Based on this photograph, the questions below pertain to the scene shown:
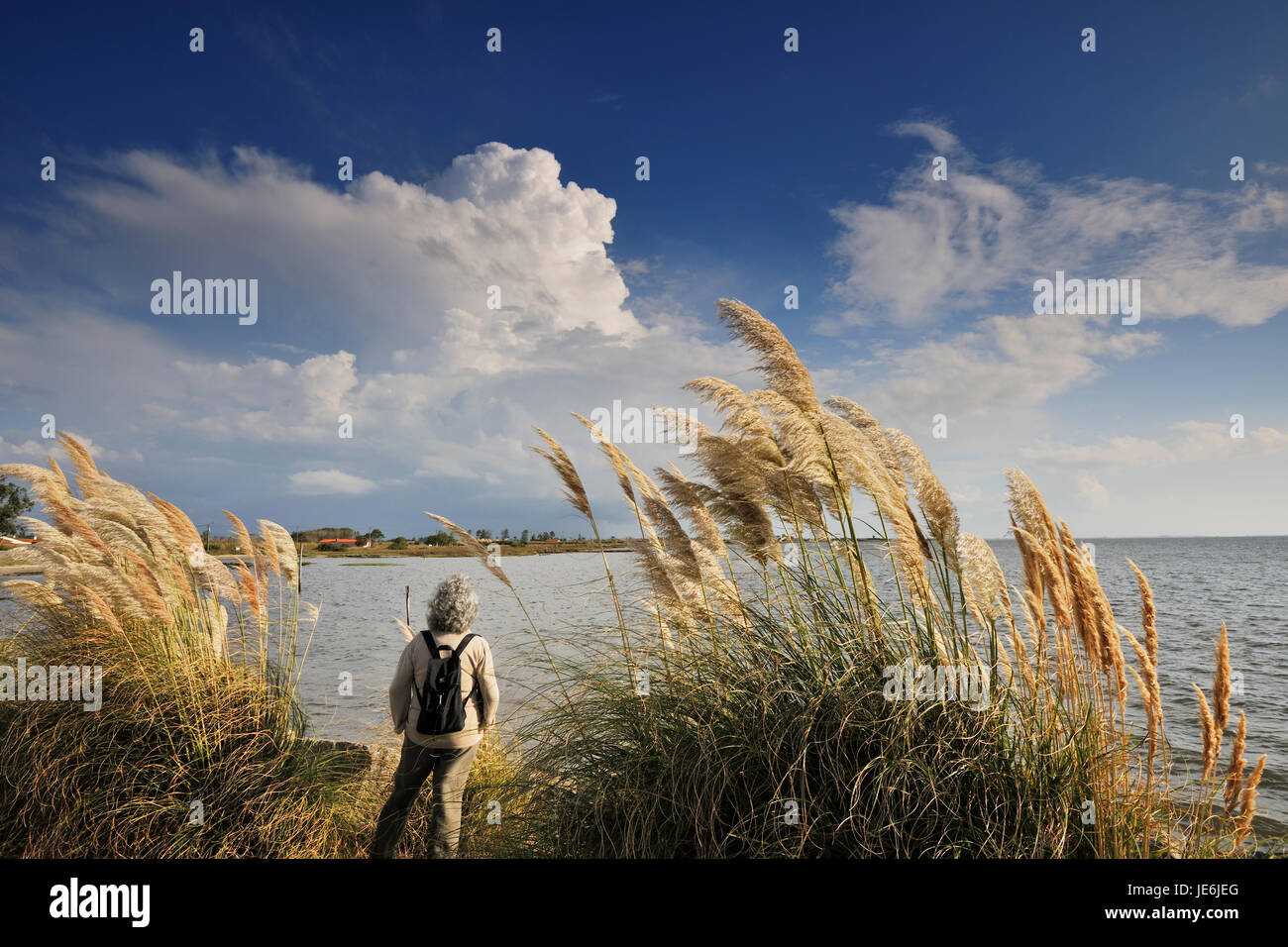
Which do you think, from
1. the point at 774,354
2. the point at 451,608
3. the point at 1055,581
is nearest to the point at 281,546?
A: the point at 451,608

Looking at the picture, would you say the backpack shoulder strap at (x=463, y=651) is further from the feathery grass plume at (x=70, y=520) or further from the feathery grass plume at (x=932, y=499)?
the feathery grass plume at (x=70, y=520)

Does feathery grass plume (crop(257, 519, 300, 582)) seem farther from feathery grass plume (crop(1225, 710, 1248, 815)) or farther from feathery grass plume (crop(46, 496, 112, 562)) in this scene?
feathery grass plume (crop(1225, 710, 1248, 815))

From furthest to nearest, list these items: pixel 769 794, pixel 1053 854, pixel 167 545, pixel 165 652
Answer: pixel 167 545, pixel 165 652, pixel 769 794, pixel 1053 854

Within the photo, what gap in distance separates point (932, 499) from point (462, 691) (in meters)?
3.13

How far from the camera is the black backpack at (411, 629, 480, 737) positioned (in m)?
4.35

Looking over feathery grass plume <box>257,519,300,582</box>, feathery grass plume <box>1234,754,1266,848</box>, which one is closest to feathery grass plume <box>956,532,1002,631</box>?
feathery grass plume <box>1234,754,1266,848</box>

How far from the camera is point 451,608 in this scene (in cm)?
457

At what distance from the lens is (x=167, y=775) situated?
14.6ft

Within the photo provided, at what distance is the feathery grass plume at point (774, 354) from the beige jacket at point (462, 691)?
2617 millimetres

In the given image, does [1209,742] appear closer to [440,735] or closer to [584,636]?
[584,636]

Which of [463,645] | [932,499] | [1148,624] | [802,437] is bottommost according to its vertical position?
[463,645]
